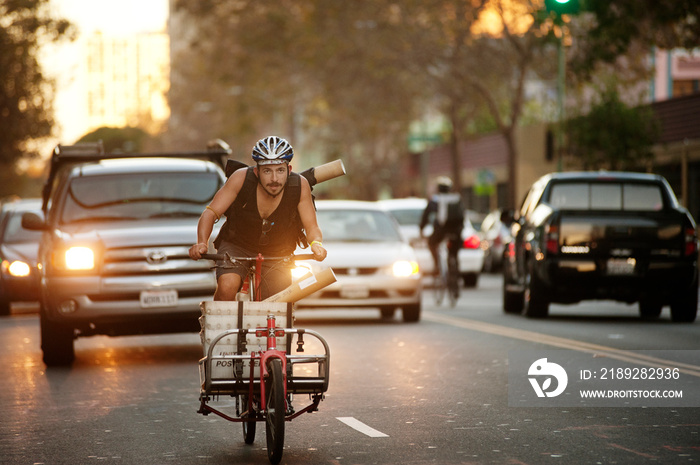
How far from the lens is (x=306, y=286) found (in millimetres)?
7832

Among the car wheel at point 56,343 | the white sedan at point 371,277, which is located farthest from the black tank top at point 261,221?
the white sedan at point 371,277

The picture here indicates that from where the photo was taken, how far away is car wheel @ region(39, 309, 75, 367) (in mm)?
12727

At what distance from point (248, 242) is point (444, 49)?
32741 millimetres

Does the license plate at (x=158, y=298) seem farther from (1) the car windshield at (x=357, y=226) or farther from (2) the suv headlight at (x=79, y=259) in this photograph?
(1) the car windshield at (x=357, y=226)

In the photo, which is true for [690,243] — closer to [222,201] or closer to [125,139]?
[222,201]

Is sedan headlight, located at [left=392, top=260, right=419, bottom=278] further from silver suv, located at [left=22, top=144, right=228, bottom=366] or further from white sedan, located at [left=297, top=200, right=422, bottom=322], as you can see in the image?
silver suv, located at [left=22, top=144, right=228, bottom=366]

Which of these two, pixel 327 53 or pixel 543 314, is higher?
pixel 327 53

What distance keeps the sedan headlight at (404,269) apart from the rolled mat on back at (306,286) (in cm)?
934

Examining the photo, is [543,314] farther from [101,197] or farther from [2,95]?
[2,95]

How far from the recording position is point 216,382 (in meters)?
7.70

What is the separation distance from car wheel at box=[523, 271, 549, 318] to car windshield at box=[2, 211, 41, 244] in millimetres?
7914

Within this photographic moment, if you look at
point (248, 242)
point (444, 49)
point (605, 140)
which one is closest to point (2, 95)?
point (444, 49)

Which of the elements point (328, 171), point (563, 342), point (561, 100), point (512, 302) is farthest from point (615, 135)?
point (328, 171)

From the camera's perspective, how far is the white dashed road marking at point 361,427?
8.48 meters
